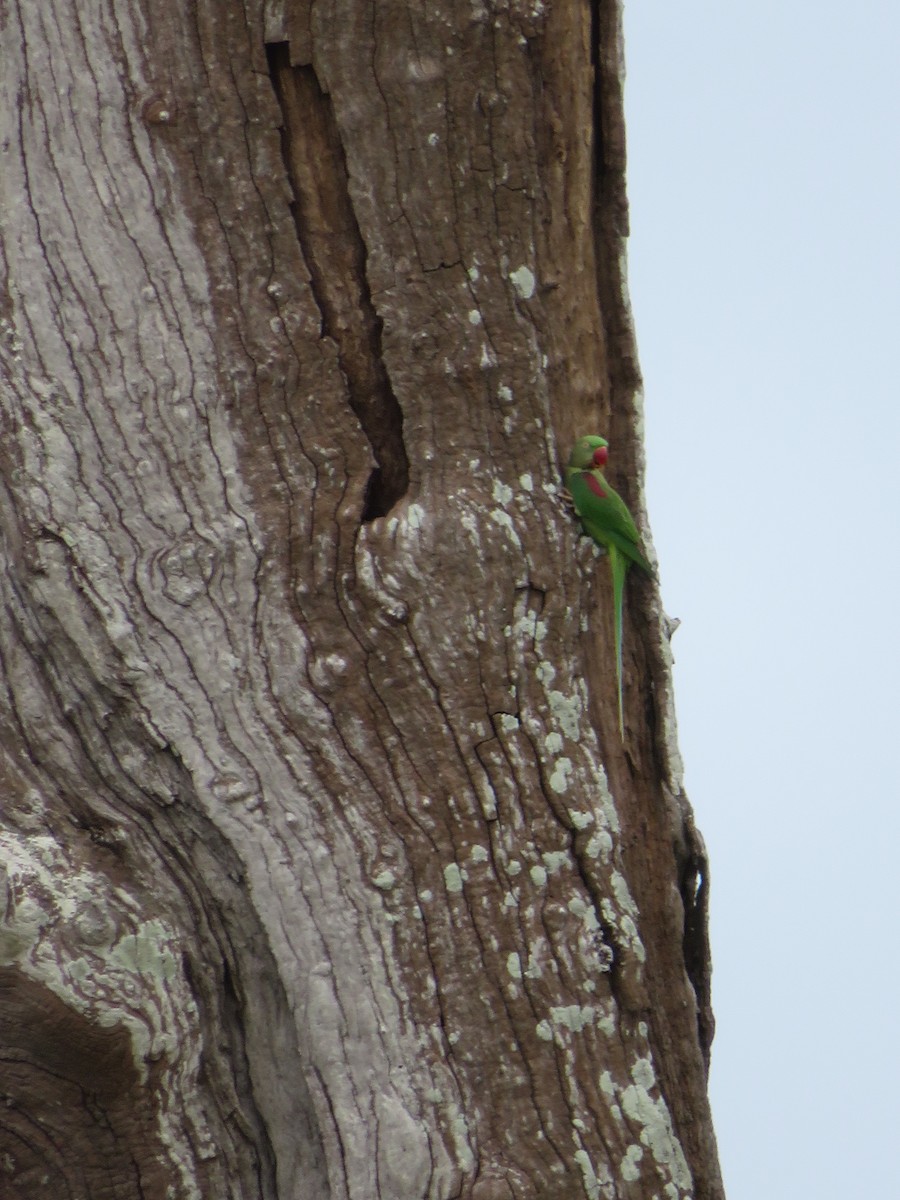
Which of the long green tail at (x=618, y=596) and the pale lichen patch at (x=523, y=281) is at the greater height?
the pale lichen patch at (x=523, y=281)

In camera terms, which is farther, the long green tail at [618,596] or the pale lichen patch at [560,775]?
the long green tail at [618,596]

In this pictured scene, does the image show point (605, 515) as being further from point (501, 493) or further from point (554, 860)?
point (554, 860)

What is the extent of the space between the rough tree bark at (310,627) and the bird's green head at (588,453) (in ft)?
0.24

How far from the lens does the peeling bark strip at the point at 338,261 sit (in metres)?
2.19

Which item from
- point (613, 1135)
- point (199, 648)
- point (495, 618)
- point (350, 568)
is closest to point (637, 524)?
point (495, 618)

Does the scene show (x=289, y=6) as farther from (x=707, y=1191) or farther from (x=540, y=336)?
(x=707, y=1191)

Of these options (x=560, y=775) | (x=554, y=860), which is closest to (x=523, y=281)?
(x=560, y=775)

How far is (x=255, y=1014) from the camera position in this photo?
2.17m

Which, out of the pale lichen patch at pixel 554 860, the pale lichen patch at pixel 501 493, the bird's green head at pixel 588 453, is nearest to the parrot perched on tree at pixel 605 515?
the bird's green head at pixel 588 453

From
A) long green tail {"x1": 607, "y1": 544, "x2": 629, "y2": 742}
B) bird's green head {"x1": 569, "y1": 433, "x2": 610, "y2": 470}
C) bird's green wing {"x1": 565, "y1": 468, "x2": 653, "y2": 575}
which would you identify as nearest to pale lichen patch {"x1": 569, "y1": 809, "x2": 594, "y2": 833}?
long green tail {"x1": 607, "y1": 544, "x2": 629, "y2": 742}

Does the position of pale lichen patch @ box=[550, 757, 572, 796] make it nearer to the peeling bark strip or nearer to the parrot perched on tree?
the parrot perched on tree

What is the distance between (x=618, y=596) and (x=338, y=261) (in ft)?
2.32

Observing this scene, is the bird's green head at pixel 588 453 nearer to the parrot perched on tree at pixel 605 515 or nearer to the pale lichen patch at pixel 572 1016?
the parrot perched on tree at pixel 605 515

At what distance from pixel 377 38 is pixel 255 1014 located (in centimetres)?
152
